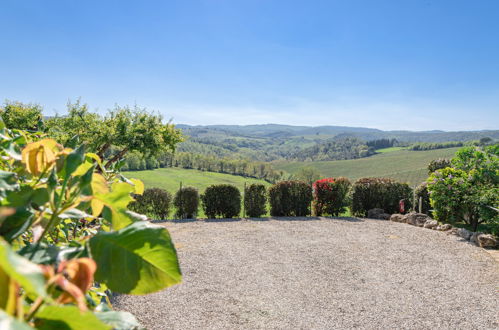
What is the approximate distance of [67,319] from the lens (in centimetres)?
28

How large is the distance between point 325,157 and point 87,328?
152038 mm

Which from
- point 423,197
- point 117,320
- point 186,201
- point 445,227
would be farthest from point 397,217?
point 117,320

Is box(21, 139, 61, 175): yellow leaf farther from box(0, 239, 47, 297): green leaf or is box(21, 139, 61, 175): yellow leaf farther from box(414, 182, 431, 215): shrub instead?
box(414, 182, 431, 215): shrub

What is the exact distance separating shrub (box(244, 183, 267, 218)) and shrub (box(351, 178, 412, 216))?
3.43 meters

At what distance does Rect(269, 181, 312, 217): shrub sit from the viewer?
1157 centimetres

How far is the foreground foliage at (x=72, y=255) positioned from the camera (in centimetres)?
28

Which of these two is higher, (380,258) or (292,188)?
(292,188)

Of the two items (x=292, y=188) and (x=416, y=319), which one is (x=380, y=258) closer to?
(x=416, y=319)

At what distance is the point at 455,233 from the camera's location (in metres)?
8.50

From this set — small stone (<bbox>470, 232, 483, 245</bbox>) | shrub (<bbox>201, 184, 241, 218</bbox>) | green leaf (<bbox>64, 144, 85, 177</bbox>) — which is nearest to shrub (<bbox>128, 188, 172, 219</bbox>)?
shrub (<bbox>201, 184, 241, 218</bbox>)

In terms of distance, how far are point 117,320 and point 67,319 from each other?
0.09 meters

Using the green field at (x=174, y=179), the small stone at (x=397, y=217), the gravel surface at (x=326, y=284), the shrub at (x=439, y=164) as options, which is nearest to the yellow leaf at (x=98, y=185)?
the gravel surface at (x=326, y=284)

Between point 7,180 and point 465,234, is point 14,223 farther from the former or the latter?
point 465,234

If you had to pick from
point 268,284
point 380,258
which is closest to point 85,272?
point 268,284
